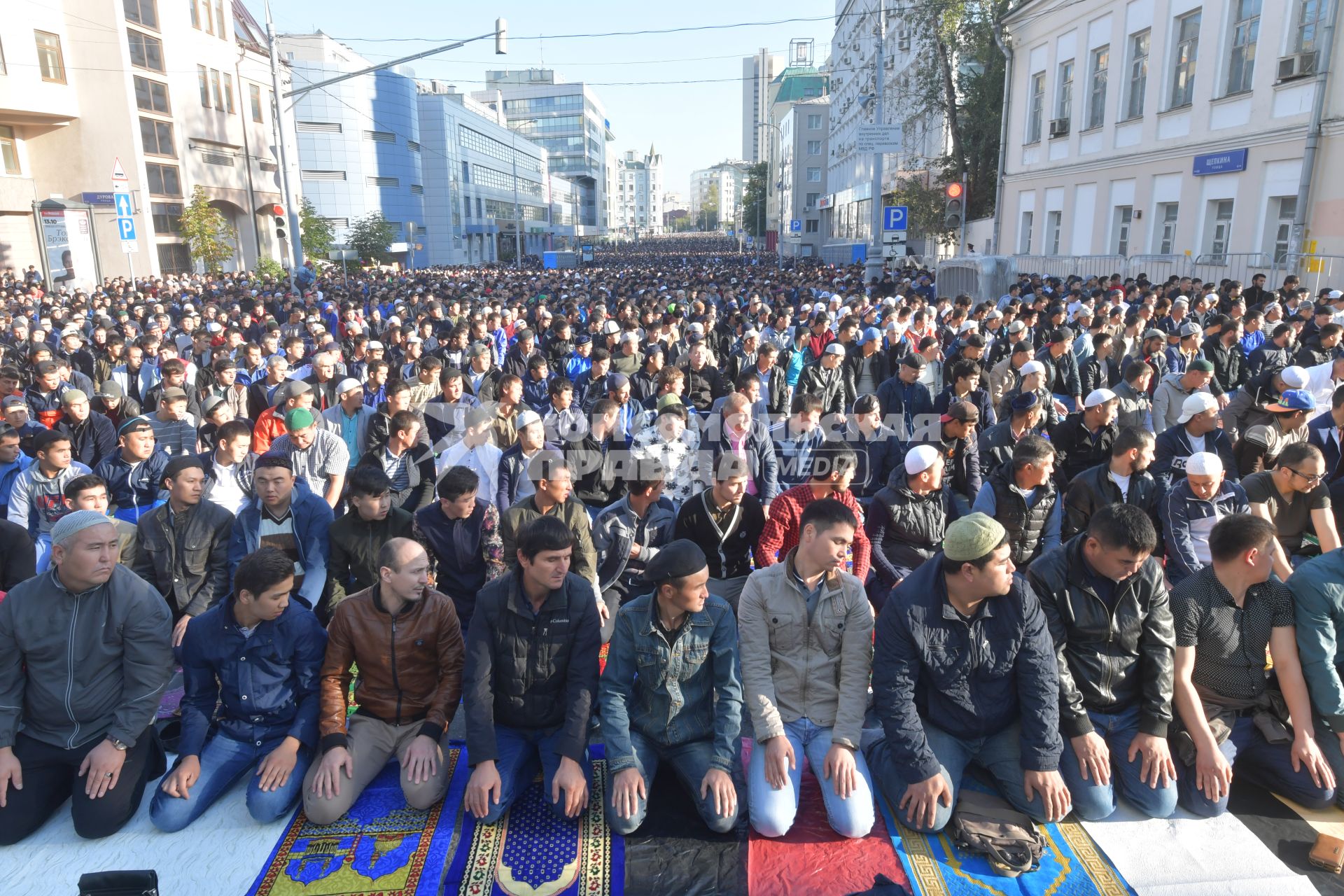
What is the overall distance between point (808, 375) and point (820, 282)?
1445cm

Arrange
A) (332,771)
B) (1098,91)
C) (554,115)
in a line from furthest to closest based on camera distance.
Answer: (554,115), (1098,91), (332,771)

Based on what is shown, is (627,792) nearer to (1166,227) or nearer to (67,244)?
(1166,227)

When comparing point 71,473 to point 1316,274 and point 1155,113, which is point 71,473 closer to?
point 1316,274

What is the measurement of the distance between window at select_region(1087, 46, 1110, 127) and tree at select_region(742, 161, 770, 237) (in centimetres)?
5894

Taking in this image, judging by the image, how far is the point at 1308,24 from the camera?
51.3 ft

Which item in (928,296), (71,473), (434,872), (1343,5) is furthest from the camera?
(928,296)

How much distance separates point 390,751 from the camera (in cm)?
419

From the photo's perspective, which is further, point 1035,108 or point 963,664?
point 1035,108

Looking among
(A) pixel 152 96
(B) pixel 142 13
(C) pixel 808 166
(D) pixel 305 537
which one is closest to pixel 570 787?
(D) pixel 305 537

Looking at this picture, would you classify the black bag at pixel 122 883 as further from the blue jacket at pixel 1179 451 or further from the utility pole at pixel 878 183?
the utility pole at pixel 878 183

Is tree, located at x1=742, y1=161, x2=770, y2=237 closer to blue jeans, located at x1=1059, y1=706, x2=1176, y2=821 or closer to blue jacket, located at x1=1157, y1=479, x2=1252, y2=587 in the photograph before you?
blue jacket, located at x1=1157, y1=479, x2=1252, y2=587

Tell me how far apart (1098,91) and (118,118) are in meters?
35.8

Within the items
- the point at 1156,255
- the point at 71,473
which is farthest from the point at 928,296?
the point at 71,473

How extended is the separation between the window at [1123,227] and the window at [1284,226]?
5.14 meters
